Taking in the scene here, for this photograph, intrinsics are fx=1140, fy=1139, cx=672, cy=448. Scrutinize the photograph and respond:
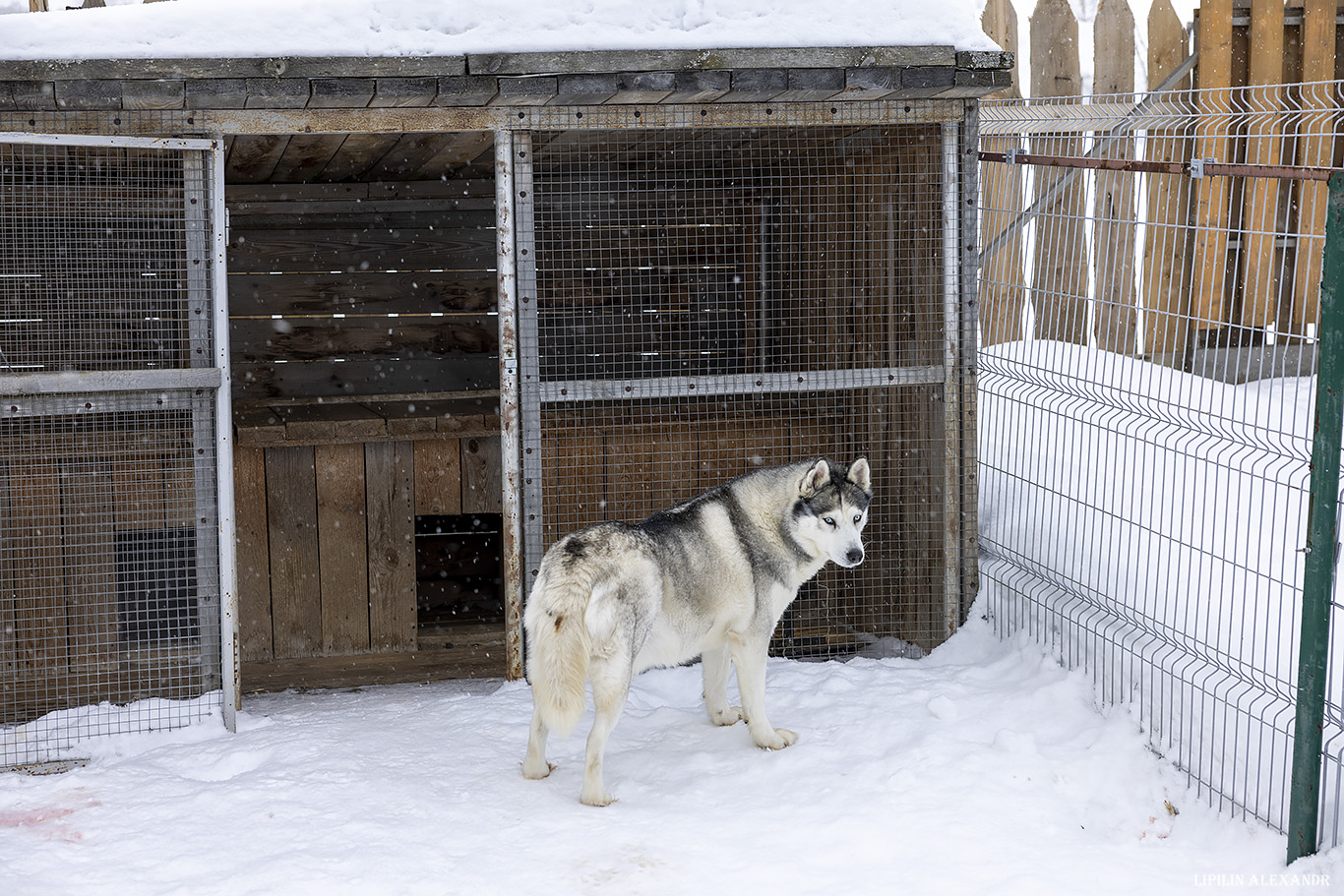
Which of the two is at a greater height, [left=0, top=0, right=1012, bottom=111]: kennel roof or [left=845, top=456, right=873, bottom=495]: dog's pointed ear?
[left=0, top=0, right=1012, bottom=111]: kennel roof

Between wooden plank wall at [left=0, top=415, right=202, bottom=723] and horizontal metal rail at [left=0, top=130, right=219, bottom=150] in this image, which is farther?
wooden plank wall at [left=0, top=415, right=202, bottom=723]

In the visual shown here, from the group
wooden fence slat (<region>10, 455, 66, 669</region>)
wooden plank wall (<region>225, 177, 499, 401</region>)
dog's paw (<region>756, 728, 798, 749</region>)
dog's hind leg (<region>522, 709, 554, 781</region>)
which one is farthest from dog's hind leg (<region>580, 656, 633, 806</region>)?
wooden plank wall (<region>225, 177, 499, 401</region>)

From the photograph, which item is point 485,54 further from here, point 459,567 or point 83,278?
point 459,567

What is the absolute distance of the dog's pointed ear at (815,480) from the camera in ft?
16.0

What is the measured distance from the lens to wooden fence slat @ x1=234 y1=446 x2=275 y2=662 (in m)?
6.95

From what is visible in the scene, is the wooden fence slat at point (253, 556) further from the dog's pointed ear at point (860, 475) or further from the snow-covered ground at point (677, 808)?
the dog's pointed ear at point (860, 475)

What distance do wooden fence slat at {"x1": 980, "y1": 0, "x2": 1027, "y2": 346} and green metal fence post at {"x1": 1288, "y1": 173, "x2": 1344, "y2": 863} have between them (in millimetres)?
2518

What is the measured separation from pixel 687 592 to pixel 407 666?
332cm

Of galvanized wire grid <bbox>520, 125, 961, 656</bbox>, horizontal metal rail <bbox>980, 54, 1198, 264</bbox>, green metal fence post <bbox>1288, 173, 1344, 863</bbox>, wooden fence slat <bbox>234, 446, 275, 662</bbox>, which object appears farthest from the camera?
wooden fence slat <bbox>234, 446, 275, 662</bbox>

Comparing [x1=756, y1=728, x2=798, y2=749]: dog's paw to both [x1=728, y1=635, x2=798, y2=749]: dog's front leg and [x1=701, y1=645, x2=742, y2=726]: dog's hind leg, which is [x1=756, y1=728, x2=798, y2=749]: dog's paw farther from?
[x1=701, y1=645, x2=742, y2=726]: dog's hind leg

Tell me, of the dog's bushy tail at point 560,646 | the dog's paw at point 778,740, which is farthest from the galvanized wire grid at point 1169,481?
the dog's bushy tail at point 560,646

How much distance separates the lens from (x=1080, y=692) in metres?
4.95

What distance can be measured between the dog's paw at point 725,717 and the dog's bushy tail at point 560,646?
3.75 feet

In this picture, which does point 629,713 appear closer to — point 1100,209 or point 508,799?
point 508,799
